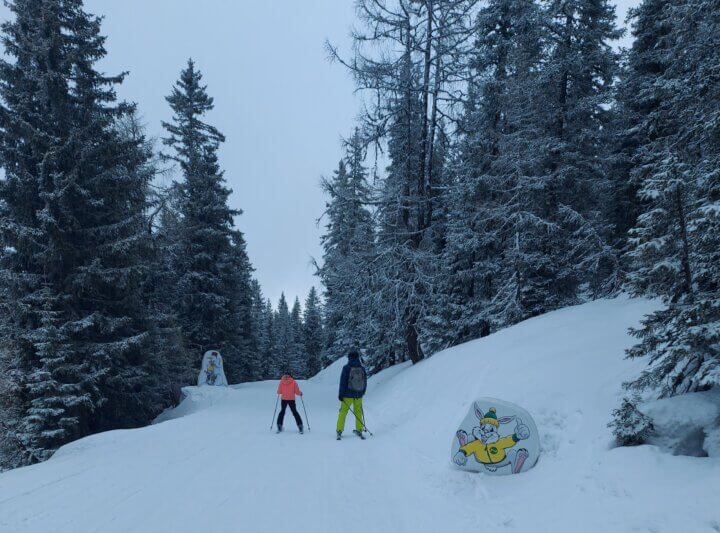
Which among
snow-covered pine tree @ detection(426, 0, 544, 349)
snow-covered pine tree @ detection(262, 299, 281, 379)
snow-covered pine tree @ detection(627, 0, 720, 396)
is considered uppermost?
snow-covered pine tree @ detection(426, 0, 544, 349)

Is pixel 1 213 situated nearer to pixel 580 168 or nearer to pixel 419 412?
pixel 419 412

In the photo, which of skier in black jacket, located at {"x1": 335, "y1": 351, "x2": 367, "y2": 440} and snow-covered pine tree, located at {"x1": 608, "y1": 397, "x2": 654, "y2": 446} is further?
skier in black jacket, located at {"x1": 335, "y1": 351, "x2": 367, "y2": 440}

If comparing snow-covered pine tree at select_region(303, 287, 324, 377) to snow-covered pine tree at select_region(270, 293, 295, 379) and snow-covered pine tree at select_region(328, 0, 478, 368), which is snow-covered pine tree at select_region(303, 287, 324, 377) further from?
snow-covered pine tree at select_region(328, 0, 478, 368)

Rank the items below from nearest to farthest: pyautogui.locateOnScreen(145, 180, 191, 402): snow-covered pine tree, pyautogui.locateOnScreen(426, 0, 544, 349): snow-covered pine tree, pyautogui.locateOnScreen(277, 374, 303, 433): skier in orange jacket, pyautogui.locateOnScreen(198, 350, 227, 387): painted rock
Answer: pyautogui.locateOnScreen(277, 374, 303, 433): skier in orange jacket < pyautogui.locateOnScreen(426, 0, 544, 349): snow-covered pine tree < pyautogui.locateOnScreen(145, 180, 191, 402): snow-covered pine tree < pyautogui.locateOnScreen(198, 350, 227, 387): painted rock

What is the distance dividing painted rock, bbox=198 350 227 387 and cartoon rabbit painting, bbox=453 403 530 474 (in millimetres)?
16668

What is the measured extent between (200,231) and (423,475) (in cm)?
2156

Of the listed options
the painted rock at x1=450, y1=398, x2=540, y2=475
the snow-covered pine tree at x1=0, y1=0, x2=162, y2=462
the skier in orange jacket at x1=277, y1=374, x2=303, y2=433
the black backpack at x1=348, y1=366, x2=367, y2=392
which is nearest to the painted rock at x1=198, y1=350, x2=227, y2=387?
the snow-covered pine tree at x1=0, y1=0, x2=162, y2=462

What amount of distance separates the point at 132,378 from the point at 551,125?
1753cm

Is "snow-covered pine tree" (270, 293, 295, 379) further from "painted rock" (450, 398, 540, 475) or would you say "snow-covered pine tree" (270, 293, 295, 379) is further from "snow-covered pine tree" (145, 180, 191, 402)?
"painted rock" (450, 398, 540, 475)

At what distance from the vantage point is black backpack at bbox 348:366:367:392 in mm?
9375

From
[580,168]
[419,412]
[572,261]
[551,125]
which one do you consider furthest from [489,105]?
[419,412]

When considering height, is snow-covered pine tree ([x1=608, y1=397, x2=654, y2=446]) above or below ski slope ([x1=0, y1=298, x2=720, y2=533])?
above

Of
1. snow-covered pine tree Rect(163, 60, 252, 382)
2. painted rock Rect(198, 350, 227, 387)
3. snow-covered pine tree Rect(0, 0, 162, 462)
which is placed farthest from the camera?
snow-covered pine tree Rect(163, 60, 252, 382)

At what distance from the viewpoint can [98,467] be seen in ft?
22.4
